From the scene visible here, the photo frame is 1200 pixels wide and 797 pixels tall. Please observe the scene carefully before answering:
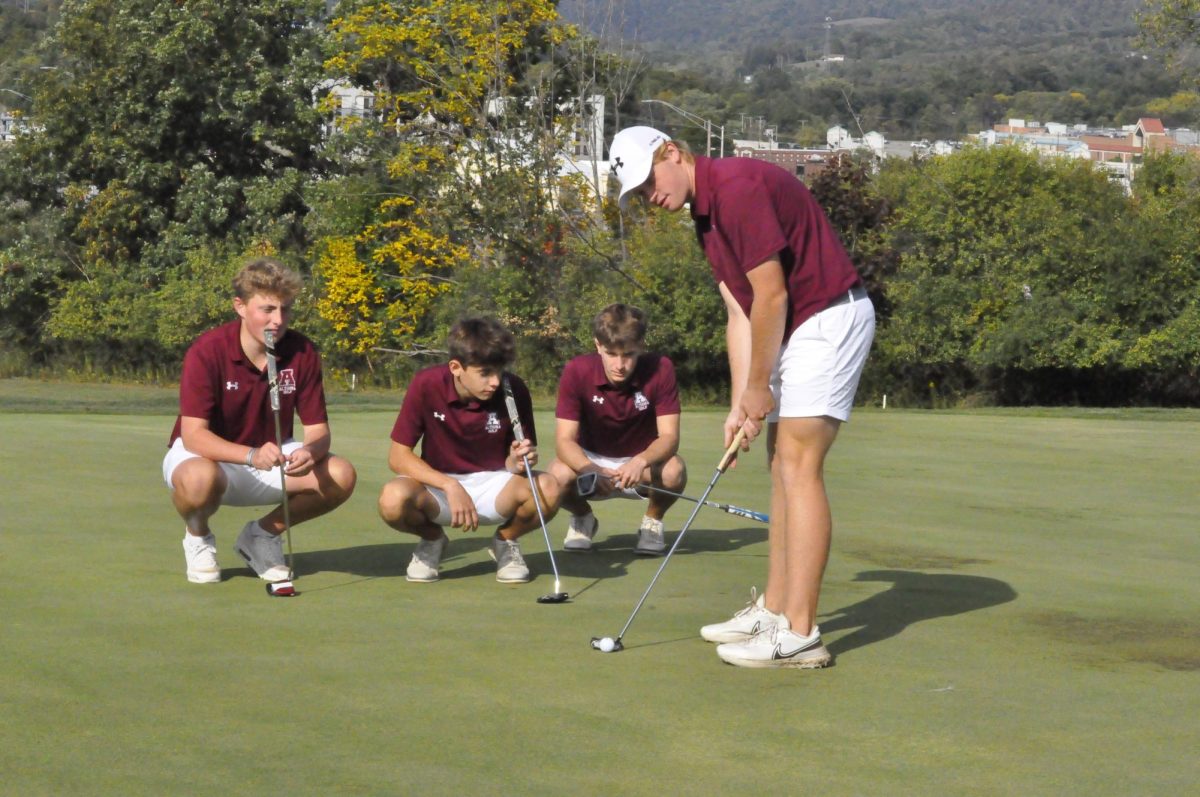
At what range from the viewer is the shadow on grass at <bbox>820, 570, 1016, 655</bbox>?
585 centimetres

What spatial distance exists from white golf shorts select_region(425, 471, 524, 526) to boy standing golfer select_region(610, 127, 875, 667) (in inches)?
77.4

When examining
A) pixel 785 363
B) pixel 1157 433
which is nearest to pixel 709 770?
pixel 785 363

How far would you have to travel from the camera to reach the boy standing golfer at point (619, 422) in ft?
26.1

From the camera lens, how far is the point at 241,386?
696 centimetres

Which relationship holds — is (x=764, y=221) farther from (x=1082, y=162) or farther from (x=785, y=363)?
(x=1082, y=162)

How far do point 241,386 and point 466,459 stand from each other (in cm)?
108

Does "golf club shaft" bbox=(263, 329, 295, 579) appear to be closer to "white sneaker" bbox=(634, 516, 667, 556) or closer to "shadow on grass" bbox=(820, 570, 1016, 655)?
"white sneaker" bbox=(634, 516, 667, 556)

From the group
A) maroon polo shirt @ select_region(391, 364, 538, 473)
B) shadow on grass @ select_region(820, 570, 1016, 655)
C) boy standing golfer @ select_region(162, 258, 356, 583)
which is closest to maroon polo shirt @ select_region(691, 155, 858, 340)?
shadow on grass @ select_region(820, 570, 1016, 655)

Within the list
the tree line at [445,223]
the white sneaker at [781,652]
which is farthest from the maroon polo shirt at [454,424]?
the tree line at [445,223]

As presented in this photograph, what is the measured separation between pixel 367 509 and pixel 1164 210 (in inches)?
1153

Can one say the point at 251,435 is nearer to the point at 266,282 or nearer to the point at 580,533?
the point at 266,282

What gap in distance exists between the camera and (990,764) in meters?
3.99

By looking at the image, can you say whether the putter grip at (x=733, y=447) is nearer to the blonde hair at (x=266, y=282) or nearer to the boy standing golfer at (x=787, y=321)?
the boy standing golfer at (x=787, y=321)

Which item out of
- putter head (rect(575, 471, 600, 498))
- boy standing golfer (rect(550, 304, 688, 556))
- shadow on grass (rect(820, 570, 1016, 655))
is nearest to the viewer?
shadow on grass (rect(820, 570, 1016, 655))
